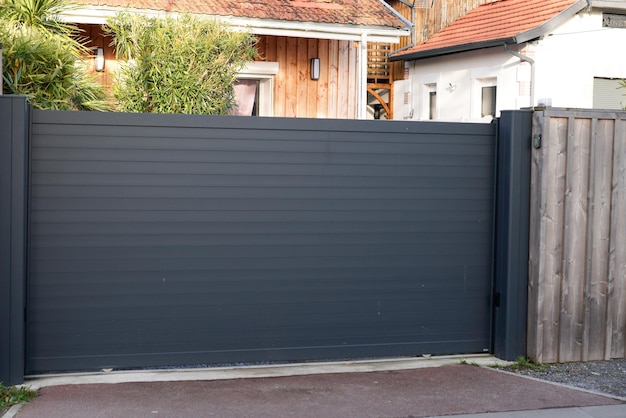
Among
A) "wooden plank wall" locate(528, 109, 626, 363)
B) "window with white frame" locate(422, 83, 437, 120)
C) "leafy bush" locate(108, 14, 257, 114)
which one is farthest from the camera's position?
"window with white frame" locate(422, 83, 437, 120)

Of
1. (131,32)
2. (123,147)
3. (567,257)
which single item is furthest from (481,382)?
(131,32)

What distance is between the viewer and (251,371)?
739 centimetres

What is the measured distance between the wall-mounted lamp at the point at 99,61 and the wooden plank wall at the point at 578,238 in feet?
21.1

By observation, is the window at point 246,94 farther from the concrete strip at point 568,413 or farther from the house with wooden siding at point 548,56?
the concrete strip at point 568,413

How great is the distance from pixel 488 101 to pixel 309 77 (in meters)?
6.06

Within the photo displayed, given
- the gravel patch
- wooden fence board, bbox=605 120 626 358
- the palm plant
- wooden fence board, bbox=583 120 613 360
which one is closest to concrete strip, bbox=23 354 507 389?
the gravel patch

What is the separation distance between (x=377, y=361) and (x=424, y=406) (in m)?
1.39

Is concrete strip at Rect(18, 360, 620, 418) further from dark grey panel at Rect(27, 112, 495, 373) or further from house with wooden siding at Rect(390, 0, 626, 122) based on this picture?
house with wooden siding at Rect(390, 0, 626, 122)

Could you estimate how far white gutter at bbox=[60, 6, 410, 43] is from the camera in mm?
11023

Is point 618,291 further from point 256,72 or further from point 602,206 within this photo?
point 256,72

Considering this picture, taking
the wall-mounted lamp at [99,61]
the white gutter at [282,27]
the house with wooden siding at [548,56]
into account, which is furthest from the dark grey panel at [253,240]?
the house with wooden siding at [548,56]

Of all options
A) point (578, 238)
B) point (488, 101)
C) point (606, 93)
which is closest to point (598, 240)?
point (578, 238)

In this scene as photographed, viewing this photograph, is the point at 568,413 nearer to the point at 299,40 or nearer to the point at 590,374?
the point at 590,374

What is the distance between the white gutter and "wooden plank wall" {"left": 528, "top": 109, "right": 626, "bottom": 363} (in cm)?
491
